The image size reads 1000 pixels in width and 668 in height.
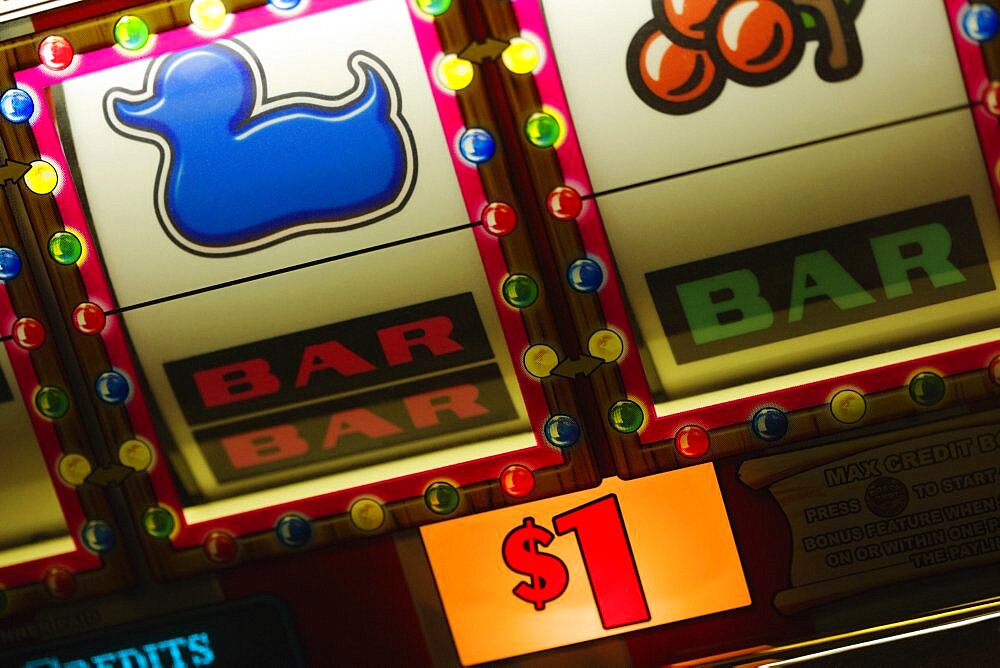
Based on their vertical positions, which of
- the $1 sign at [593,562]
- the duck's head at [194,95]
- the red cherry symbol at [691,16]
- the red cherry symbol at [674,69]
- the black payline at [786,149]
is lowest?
the $1 sign at [593,562]

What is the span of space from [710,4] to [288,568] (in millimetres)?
1829

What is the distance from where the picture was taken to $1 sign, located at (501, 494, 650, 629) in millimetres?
2158

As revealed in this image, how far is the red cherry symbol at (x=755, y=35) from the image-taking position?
2029 mm

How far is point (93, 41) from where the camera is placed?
2.12 m

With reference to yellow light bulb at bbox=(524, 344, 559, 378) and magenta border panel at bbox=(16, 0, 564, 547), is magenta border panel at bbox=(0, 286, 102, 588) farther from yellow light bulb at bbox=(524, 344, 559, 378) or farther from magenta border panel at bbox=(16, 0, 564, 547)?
yellow light bulb at bbox=(524, 344, 559, 378)

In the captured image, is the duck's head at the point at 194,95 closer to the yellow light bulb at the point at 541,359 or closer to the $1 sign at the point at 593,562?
the yellow light bulb at the point at 541,359

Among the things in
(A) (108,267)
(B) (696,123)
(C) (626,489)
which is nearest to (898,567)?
(C) (626,489)

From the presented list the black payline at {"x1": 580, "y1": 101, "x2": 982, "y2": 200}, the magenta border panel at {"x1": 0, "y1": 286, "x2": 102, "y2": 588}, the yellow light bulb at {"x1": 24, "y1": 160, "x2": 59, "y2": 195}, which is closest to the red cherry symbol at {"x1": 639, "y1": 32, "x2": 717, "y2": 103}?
the black payline at {"x1": 580, "y1": 101, "x2": 982, "y2": 200}

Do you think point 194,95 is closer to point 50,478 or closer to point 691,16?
point 50,478

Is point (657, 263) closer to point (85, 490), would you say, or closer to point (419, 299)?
point (419, 299)

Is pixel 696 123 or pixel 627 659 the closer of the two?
pixel 696 123

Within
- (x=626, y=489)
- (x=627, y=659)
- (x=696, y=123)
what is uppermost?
(x=696, y=123)

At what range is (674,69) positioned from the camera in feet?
6.73

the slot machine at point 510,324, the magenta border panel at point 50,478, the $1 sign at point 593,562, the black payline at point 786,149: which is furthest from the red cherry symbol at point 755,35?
the magenta border panel at point 50,478
